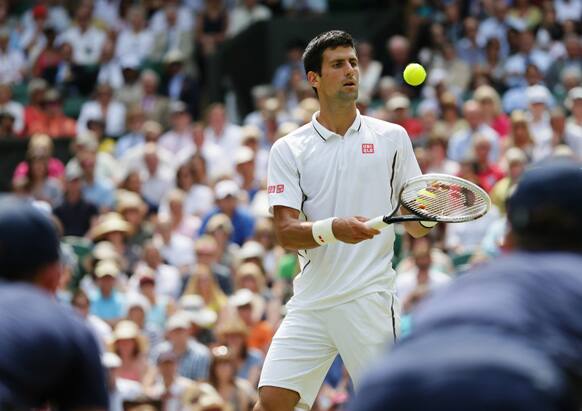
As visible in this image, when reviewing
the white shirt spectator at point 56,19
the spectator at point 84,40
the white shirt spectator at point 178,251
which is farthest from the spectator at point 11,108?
the white shirt spectator at point 178,251

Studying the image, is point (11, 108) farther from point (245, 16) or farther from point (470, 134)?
point (470, 134)

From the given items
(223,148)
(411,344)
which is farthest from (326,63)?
(223,148)

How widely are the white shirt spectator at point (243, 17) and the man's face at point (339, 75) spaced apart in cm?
1326

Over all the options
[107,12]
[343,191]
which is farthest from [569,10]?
[343,191]

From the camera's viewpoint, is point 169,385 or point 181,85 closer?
point 169,385

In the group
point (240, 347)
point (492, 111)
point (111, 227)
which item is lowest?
point (240, 347)

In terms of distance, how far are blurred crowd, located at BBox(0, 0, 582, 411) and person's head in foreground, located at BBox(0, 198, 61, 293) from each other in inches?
274

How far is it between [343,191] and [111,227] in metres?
7.75

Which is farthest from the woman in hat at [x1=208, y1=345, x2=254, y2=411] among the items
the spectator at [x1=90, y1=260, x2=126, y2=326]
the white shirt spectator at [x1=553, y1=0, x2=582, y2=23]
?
the white shirt spectator at [x1=553, y1=0, x2=582, y2=23]

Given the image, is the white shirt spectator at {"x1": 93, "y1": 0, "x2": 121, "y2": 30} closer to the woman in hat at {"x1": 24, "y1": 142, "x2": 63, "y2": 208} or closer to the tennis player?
the woman in hat at {"x1": 24, "y1": 142, "x2": 63, "y2": 208}

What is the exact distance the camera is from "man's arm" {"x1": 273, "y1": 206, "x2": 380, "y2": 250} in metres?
7.57

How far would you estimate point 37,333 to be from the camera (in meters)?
4.52

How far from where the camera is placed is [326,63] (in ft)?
27.3

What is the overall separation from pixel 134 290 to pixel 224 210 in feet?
5.27
